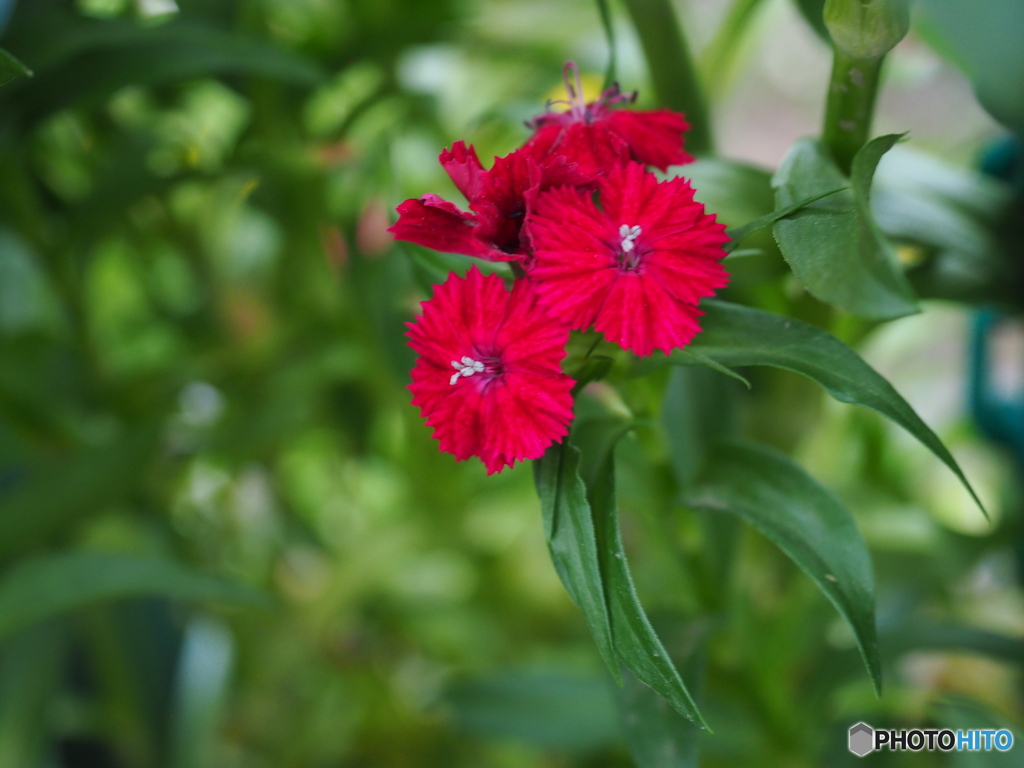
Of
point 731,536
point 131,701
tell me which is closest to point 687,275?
point 731,536

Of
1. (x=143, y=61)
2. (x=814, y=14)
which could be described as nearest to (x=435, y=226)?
(x=814, y=14)

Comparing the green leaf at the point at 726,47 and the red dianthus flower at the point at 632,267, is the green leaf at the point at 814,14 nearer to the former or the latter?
the green leaf at the point at 726,47

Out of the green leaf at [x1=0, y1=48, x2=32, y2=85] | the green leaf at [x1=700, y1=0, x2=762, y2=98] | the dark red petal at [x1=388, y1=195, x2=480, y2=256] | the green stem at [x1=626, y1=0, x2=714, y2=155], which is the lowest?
the dark red petal at [x1=388, y1=195, x2=480, y2=256]

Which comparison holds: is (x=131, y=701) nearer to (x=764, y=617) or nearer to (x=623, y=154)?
(x=764, y=617)

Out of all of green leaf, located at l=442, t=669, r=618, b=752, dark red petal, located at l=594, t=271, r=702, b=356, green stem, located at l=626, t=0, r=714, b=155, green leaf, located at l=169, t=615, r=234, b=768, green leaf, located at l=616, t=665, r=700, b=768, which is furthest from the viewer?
green leaf, located at l=169, t=615, r=234, b=768

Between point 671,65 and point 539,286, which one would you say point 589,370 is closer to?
point 539,286

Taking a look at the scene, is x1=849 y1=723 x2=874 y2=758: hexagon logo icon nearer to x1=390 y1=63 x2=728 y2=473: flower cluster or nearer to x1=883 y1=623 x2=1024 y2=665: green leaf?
x1=883 y1=623 x2=1024 y2=665: green leaf

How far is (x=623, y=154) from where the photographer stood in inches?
13.9

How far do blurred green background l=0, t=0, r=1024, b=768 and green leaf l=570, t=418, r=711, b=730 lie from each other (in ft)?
0.44

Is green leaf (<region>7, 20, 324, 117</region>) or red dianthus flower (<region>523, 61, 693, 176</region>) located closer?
red dianthus flower (<region>523, 61, 693, 176</region>)

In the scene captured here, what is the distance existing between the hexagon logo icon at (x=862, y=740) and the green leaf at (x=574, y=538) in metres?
0.40

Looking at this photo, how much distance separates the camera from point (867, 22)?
36 centimetres

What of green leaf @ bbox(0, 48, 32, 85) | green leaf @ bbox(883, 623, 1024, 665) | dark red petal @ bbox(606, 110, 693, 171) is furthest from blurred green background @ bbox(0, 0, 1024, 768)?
green leaf @ bbox(0, 48, 32, 85)

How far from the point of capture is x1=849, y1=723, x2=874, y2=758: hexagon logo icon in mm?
611
